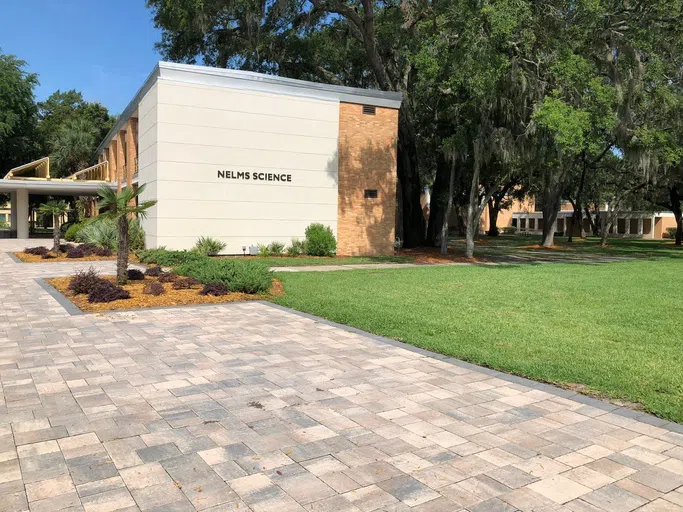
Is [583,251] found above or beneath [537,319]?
above

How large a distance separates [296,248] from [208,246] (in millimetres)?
3684

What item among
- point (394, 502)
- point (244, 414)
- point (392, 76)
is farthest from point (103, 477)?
point (392, 76)

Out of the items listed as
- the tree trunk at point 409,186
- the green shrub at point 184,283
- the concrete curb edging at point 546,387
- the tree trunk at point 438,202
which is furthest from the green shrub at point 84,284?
the tree trunk at point 438,202

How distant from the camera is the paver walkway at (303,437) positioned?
3312mm

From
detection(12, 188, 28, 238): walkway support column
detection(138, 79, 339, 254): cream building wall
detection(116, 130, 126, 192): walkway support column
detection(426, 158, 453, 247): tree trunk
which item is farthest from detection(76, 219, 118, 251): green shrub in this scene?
detection(12, 188, 28, 238): walkway support column

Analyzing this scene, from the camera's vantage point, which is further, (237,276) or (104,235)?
(104,235)

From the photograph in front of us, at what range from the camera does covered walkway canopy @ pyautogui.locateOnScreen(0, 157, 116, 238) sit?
31609mm

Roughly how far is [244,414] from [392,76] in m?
25.0

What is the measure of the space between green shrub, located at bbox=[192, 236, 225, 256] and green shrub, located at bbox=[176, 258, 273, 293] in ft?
23.4

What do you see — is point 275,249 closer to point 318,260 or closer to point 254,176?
point 318,260

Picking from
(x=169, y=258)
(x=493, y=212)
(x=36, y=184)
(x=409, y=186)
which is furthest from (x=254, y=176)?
(x=493, y=212)

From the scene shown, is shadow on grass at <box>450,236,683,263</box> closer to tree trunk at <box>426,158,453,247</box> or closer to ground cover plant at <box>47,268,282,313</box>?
tree trunk at <box>426,158,453,247</box>

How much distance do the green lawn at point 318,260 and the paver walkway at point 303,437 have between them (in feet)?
39.2

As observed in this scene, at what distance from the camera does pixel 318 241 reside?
2200 centimetres
